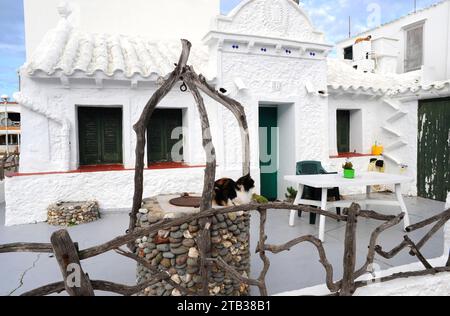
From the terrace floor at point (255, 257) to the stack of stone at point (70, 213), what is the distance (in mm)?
187

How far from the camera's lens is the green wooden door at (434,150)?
7117 mm

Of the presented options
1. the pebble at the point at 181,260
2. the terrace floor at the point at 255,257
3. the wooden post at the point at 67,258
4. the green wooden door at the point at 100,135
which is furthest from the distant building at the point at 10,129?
the wooden post at the point at 67,258

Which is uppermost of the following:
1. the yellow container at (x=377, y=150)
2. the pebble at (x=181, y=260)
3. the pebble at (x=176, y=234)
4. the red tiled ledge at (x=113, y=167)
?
the yellow container at (x=377, y=150)

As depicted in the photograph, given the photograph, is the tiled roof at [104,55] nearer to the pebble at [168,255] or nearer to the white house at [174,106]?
the white house at [174,106]

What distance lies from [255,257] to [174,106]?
12.4 ft

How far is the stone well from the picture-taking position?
2.80 meters

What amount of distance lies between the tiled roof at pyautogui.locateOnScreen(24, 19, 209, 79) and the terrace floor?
115 inches

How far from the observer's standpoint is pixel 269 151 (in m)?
7.80

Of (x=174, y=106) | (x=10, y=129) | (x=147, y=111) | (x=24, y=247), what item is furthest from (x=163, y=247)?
(x=10, y=129)

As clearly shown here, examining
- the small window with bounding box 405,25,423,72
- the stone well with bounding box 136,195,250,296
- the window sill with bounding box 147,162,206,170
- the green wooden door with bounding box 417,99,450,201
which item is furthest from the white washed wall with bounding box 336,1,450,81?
the stone well with bounding box 136,195,250,296

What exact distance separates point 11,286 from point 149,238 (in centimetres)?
182

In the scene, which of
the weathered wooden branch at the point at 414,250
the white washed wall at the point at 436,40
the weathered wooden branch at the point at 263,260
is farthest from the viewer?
the white washed wall at the point at 436,40
